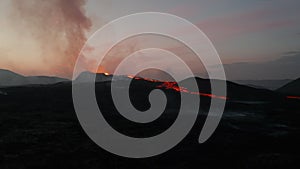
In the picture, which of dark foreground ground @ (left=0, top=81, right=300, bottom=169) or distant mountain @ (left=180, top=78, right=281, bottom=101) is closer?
dark foreground ground @ (left=0, top=81, right=300, bottom=169)

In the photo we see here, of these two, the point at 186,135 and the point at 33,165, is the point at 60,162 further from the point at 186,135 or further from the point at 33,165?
the point at 186,135

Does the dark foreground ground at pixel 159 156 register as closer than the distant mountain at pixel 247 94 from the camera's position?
Yes

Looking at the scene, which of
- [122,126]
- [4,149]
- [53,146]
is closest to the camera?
[4,149]

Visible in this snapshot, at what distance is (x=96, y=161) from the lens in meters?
22.7

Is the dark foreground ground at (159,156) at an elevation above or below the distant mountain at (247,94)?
below

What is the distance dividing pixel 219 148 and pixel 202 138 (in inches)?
174

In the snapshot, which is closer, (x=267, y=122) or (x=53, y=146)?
(x=53, y=146)

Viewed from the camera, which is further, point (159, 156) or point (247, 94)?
point (247, 94)

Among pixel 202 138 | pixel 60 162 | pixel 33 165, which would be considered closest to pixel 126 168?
pixel 60 162

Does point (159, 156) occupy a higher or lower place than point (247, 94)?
lower

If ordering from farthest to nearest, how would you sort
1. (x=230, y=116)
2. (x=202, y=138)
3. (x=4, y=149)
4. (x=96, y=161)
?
(x=230, y=116) < (x=202, y=138) < (x=4, y=149) < (x=96, y=161)

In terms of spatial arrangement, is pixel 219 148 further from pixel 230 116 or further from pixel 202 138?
pixel 230 116

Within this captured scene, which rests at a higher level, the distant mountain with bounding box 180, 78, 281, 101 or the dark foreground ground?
the distant mountain with bounding box 180, 78, 281, 101

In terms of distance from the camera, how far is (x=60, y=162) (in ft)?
72.0
